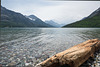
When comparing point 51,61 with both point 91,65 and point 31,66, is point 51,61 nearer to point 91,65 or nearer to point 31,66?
point 31,66

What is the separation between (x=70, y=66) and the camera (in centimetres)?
699

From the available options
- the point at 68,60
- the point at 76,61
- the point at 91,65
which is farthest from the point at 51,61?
the point at 91,65

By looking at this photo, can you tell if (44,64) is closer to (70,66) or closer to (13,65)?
(70,66)

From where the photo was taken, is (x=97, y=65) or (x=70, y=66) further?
(x=97, y=65)

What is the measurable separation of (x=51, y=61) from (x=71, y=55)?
191 centimetres

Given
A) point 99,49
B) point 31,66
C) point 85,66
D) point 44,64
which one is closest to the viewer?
point 44,64

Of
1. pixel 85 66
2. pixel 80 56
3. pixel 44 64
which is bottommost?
pixel 85 66

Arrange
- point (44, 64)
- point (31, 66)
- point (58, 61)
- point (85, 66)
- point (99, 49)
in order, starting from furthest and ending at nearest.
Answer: point (99, 49)
point (31, 66)
point (85, 66)
point (58, 61)
point (44, 64)

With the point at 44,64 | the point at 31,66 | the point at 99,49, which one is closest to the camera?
the point at 44,64

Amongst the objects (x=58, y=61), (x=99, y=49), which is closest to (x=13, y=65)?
(x=58, y=61)

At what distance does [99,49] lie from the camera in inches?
531

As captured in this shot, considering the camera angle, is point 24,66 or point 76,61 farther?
point 24,66

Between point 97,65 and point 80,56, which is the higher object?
point 80,56

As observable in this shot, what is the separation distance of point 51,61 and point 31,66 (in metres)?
2.78
